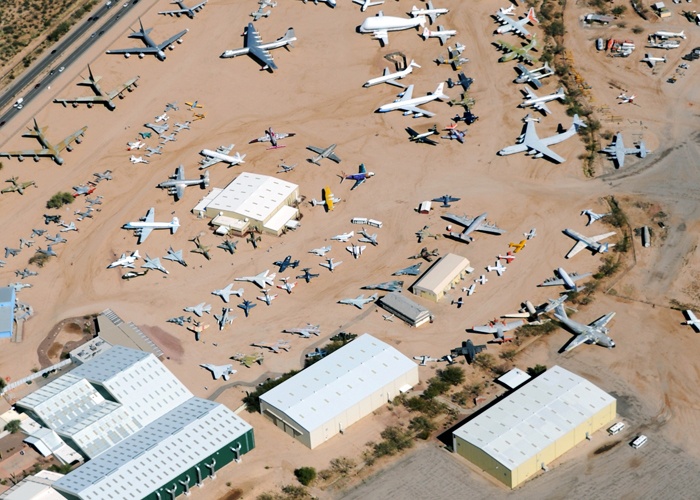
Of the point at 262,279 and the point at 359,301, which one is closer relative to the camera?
the point at 359,301

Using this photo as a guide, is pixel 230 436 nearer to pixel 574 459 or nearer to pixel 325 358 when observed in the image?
pixel 325 358

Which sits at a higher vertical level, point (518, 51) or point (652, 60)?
point (518, 51)

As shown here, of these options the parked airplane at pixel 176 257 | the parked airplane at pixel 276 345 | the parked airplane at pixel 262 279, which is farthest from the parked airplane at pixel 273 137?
the parked airplane at pixel 276 345

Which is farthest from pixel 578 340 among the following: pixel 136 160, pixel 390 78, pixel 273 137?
pixel 136 160

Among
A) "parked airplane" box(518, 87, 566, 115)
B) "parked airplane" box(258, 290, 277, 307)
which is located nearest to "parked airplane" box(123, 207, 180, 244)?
"parked airplane" box(258, 290, 277, 307)

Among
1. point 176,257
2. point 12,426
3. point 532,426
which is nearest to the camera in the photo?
point 532,426

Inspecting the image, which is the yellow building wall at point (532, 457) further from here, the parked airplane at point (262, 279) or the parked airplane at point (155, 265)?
the parked airplane at point (155, 265)

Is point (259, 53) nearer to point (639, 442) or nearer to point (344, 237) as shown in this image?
point (344, 237)
